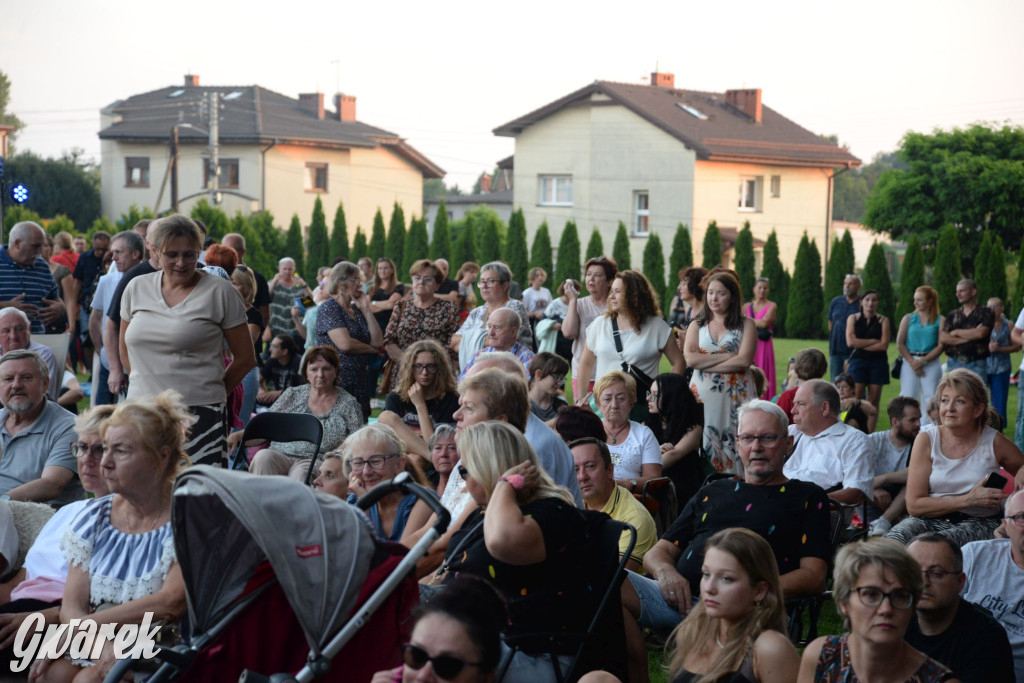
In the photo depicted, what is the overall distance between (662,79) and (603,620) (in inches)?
1874

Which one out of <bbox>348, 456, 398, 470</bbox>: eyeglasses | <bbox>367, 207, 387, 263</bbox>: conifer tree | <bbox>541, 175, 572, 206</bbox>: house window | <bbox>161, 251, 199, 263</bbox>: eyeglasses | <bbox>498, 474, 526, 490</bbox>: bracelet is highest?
<bbox>541, 175, 572, 206</bbox>: house window

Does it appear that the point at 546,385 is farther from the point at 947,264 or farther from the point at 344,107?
the point at 344,107

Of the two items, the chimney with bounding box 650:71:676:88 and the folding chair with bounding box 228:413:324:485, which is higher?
the chimney with bounding box 650:71:676:88

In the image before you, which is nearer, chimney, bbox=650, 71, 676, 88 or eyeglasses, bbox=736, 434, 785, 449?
eyeglasses, bbox=736, 434, 785, 449

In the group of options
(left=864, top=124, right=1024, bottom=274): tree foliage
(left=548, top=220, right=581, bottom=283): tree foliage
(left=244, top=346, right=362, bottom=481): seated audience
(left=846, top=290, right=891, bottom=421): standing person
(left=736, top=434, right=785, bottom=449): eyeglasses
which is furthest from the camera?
(left=864, top=124, right=1024, bottom=274): tree foliage

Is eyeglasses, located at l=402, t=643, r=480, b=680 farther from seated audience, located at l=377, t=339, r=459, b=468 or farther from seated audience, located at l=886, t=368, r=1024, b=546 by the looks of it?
seated audience, located at l=377, t=339, r=459, b=468

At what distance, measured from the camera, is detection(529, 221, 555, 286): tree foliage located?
1439 inches

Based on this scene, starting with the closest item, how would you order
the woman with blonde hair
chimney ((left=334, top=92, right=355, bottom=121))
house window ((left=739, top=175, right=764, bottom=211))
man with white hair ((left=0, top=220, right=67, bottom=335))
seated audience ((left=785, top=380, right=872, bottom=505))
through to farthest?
the woman with blonde hair, seated audience ((left=785, top=380, right=872, bottom=505)), man with white hair ((left=0, top=220, right=67, bottom=335)), house window ((left=739, top=175, right=764, bottom=211)), chimney ((left=334, top=92, right=355, bottom=121))

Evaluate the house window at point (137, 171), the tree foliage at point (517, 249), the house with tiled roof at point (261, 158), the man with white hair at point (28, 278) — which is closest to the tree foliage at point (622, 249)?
the tree foliage at point (517, 249)

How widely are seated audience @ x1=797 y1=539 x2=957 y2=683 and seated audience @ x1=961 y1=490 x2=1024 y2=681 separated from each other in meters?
1.29

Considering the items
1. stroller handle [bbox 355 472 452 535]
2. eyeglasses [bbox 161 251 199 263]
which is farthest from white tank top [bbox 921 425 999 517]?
eyeglasses [bbox 161 251 199 263]

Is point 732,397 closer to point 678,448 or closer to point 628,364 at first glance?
point 628,364

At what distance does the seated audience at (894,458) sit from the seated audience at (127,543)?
4027mm

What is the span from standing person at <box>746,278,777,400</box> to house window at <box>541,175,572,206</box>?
29.9 m
